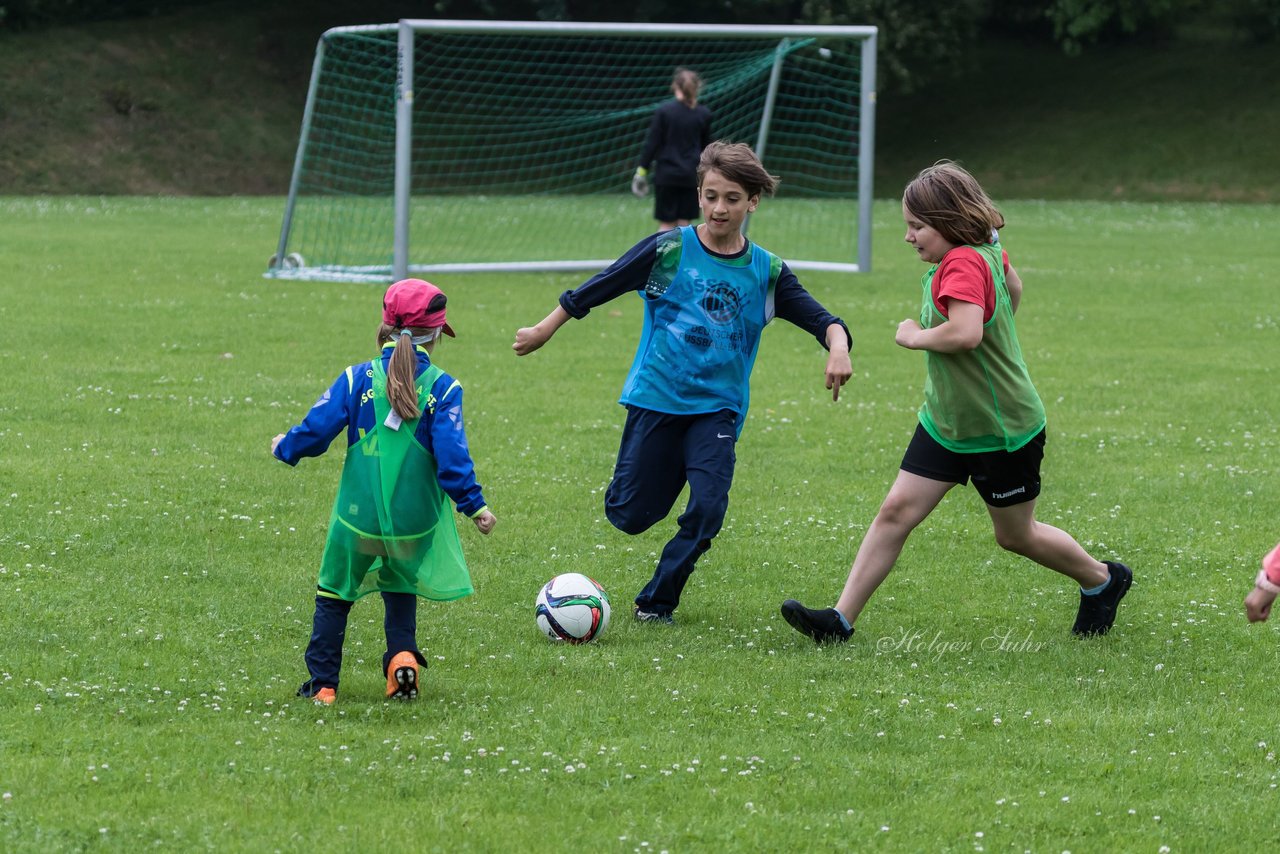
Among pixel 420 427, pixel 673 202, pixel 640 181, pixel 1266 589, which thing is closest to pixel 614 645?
pixel 420 427

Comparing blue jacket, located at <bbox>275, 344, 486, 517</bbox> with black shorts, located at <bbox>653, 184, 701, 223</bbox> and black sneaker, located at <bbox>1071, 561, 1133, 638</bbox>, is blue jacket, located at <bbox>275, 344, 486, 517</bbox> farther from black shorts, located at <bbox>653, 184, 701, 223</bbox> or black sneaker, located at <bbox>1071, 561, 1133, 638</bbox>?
black shorts, located at <bbox>653, 184, 701, 223</bbox>

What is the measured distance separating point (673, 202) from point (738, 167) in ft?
36.3

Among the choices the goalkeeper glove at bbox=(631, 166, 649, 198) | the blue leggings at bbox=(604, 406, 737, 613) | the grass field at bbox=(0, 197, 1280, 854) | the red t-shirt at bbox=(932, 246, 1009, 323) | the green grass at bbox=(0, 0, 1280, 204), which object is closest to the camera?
the grass field at bbox=(0, 197, 1280, 854)

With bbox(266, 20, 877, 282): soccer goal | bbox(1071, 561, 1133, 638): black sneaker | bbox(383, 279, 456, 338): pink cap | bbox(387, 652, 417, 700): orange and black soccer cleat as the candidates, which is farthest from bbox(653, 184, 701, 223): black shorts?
bbox(387, 652, 417, 700): orange and black soccer cleat

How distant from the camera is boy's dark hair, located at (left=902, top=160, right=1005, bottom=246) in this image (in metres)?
5.18

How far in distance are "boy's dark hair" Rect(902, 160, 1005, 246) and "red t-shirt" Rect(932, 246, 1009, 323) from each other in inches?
2.2

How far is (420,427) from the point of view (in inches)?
188

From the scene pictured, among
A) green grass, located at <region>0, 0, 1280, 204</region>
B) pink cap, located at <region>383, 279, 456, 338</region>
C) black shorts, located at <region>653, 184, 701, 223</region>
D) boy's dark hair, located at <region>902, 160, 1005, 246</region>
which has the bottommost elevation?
green grass, located at <region>0, 0, 1280, 204</region>

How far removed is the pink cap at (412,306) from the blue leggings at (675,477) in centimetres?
117

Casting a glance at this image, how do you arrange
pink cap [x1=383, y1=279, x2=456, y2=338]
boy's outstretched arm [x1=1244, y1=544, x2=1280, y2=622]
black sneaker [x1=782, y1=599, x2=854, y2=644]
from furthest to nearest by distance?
black sneaker [x1=782, y1=599, x2=854, y2=644] < pink cap [x1=383, y1=279, x2=456, y2=338] < boy's outstretched arm [x1=1244, y1=544, x2=1280, y2=622]

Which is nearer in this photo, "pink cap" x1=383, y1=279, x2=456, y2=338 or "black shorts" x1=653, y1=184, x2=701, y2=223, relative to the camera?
"pink cap" x1=383, y1=279, x2=456, y2=338

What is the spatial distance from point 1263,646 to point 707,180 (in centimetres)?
256

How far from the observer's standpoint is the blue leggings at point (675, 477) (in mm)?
5656

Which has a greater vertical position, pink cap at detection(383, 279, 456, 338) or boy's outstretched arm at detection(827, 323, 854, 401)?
pink cap at detection(383, 279, 456, 338)
